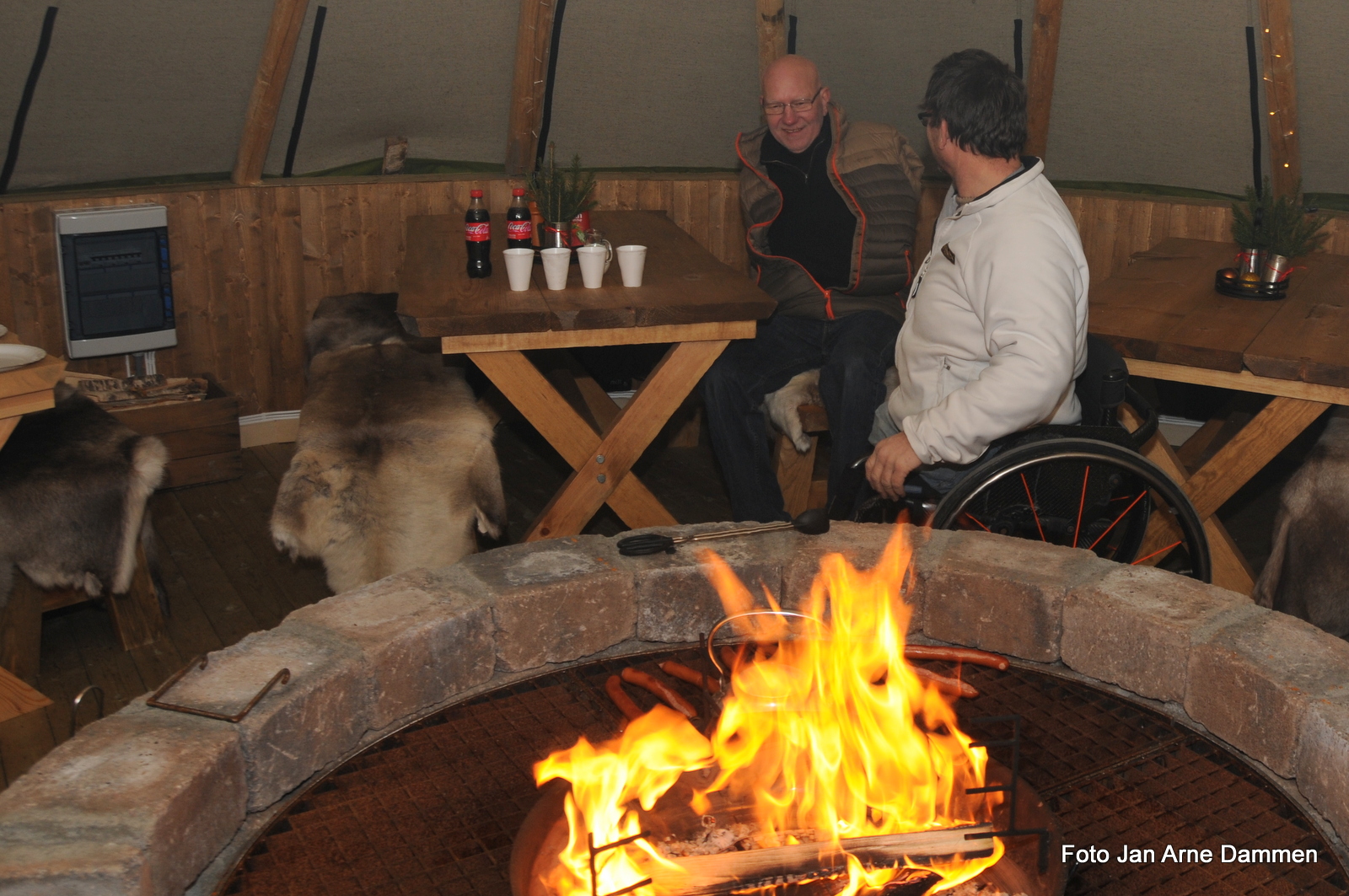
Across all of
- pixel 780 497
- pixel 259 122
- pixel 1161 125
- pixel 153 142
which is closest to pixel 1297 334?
pixel 780 497

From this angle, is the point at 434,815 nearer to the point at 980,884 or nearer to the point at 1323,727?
the point at 980,884

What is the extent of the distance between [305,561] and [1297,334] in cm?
272

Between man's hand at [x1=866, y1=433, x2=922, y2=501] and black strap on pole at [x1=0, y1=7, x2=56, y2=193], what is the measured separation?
290 centimetres

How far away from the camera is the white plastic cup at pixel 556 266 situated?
10.2ft

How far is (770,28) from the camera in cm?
459

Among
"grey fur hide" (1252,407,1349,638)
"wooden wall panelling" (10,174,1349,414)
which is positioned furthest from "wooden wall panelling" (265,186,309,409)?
"grey fur hide" (1252,407,1349,638)

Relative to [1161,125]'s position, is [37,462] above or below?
Answer: below

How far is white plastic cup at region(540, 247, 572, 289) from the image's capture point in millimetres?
3115

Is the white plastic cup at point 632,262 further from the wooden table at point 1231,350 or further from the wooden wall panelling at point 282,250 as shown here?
the wooden wall panelling at point 282,250

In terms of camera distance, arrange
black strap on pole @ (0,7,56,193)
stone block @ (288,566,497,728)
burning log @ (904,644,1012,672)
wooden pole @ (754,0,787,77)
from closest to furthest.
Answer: stone block @ (288,566,497,728) < burning log @ (904,644,1012,672) < black strap on pole @ (0,7,56,193) < wooden pole @ (754,0,787,77)

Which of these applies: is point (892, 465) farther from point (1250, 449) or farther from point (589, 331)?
point (1250, 449)

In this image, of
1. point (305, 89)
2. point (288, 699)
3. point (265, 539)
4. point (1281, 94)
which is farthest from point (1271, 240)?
point (305, 89)

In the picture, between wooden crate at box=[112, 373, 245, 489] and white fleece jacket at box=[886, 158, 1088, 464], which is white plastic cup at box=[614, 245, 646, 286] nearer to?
white fleece jacket at box=[886, 158, 1088, 464]

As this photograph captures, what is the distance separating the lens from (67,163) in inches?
161
